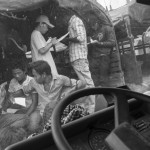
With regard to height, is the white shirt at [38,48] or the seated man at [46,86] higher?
the white shirt at [38,48]

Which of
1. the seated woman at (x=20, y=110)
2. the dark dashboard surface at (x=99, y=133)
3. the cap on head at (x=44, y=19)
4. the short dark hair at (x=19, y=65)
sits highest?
the cap on head at (x=44, y=19)

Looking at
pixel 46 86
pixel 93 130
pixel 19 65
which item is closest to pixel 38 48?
pixel 19 65

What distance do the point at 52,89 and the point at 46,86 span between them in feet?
0.36

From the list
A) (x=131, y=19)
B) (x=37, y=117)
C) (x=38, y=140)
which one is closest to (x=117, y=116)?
(x=38, y=140)

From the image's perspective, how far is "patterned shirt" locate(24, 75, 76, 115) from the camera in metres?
4.00

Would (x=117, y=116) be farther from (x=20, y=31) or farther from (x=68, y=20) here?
(x=68, y=20)

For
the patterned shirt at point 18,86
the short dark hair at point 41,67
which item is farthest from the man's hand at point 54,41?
the patterned shirt at point 18,86

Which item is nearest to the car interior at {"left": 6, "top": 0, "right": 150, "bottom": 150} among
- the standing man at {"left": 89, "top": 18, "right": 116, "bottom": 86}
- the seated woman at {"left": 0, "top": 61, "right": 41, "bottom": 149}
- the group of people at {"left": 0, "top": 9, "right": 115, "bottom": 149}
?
the group of people at {"left": 0, "top": 9, "right": 115, "bottom": 149}

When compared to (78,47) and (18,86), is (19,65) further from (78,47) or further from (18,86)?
(78,47)

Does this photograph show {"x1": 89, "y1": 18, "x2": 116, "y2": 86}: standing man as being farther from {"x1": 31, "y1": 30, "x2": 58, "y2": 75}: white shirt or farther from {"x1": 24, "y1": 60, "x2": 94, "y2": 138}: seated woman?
{"x1": 31, "y1": 30, "x2": 58, "y2": 75}: white shirt

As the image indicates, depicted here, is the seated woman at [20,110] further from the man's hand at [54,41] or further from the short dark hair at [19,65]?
the man's hand at [54,41]

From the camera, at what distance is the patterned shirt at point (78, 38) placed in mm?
4301

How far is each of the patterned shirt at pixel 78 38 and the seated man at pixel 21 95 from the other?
871 mm

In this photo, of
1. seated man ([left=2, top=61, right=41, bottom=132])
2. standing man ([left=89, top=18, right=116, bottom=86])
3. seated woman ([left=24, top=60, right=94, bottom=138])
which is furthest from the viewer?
standing man ([left=89, top=18, right=116, bottom=86])
